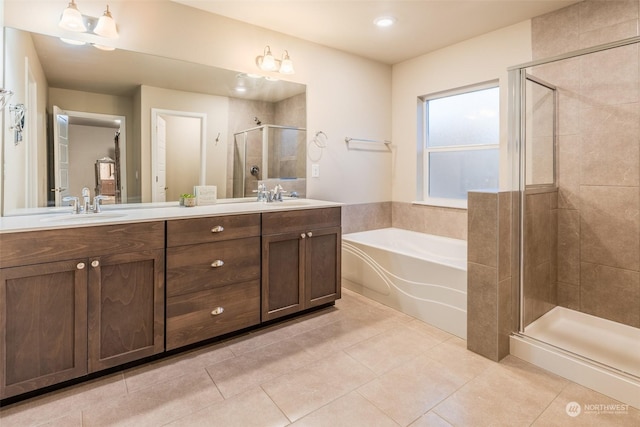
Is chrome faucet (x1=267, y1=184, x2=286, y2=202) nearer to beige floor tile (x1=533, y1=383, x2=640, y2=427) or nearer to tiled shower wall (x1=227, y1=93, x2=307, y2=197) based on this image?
tiled shower wall (x1=227, y1=93, x2=307, y2=197)

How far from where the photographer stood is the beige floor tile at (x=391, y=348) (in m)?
1.97

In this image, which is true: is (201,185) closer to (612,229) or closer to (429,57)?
(429,57)

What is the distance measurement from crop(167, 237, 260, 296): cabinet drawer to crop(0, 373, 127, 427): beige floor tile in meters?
0.52

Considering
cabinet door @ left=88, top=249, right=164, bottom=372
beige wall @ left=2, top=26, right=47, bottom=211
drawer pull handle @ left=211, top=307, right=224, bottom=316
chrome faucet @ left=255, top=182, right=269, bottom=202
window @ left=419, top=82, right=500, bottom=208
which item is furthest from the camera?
window @ left=419, top=82, right=500, bottom=208

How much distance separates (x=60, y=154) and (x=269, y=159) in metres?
1.47

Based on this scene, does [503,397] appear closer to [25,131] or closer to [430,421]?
[430,421]

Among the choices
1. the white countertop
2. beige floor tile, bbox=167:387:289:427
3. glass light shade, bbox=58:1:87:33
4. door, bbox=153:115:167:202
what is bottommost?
beige floor tile, bbox=167:387:289:427

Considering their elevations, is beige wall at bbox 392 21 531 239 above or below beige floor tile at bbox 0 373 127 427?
above

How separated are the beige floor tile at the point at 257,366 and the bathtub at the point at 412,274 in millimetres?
975

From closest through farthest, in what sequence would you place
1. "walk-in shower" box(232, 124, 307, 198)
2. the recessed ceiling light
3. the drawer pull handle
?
1. the drawer pull handle
2. the recessed ceiling light
3. "walk-in shower" box(232, 124, 307, 198)

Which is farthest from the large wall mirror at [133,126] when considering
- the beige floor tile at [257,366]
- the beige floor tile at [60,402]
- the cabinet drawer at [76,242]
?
the beige floor tile at [257,366]

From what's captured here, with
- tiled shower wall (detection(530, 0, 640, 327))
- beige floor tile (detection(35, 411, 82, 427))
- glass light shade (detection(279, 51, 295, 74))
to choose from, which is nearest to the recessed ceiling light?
glass light shade (detection(279, 51, 295, 74))

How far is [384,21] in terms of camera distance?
274cm

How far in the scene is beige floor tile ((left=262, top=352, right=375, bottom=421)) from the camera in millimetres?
1606
